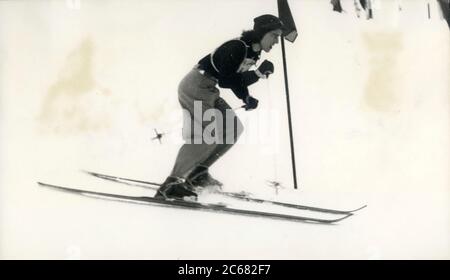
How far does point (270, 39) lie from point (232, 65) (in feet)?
0.59

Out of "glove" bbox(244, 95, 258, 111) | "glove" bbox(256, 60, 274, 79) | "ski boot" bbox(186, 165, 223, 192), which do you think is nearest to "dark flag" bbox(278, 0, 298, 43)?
"glove" bbox(256, 60, 274, 79)

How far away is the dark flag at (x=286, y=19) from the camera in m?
1.79

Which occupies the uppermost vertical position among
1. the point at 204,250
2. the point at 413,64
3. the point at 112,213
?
the point at 413,64

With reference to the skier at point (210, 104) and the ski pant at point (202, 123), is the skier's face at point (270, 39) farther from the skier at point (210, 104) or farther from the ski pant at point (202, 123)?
the ski pant at point (202, 123)

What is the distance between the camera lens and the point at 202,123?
5.80 feet

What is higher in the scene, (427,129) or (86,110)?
(86,110)

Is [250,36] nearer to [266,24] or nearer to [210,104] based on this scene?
[266,24]

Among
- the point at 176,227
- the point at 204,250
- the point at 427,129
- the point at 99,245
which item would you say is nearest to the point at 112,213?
the point at 99,245

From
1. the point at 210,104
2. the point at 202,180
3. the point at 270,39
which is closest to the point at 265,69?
the point at 270,39

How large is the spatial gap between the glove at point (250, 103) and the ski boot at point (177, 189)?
372 millimetres

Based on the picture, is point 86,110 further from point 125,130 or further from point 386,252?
point 386,252

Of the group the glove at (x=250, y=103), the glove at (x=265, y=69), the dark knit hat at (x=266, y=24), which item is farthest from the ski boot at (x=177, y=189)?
the dark knit hat at (x=266, y=24)

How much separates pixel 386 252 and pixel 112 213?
1046 mm

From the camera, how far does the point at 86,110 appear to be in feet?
5.83
